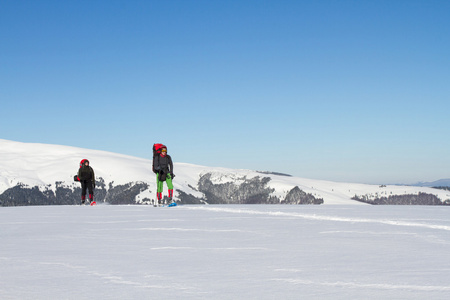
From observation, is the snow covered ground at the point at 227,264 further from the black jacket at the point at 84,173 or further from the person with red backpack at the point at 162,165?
the black jacket at the point at 84,173

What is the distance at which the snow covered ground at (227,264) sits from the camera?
418cm

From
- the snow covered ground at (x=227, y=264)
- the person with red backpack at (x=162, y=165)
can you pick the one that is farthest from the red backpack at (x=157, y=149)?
the snow covered ground at (x=227, y=264)

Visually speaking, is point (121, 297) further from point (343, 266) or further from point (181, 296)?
point (343, 266)

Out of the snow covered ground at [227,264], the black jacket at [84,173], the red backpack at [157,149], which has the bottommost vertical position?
the snow covered ground at [227,264]

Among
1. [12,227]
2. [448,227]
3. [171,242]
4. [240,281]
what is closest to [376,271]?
[240,281]

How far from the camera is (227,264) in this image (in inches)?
215

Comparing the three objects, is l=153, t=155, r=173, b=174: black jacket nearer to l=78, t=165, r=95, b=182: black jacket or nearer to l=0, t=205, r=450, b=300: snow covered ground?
l=78, t=165, r=95, b=182: black jacket

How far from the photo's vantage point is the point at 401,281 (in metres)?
4.50

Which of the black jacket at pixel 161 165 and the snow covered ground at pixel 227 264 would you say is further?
the black jacket at pixel 161 165

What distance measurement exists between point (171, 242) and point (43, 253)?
192cm

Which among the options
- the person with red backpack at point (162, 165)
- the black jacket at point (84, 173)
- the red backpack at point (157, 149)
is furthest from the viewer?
the black jacket at point (84, 173)

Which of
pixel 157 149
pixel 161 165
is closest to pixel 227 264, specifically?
pixel 161 165

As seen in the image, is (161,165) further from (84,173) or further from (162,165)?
(84,173)

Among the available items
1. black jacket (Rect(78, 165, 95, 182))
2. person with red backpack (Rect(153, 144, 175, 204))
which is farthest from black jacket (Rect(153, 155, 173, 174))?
black jacket (Rect(78, 165, 95, 182))
